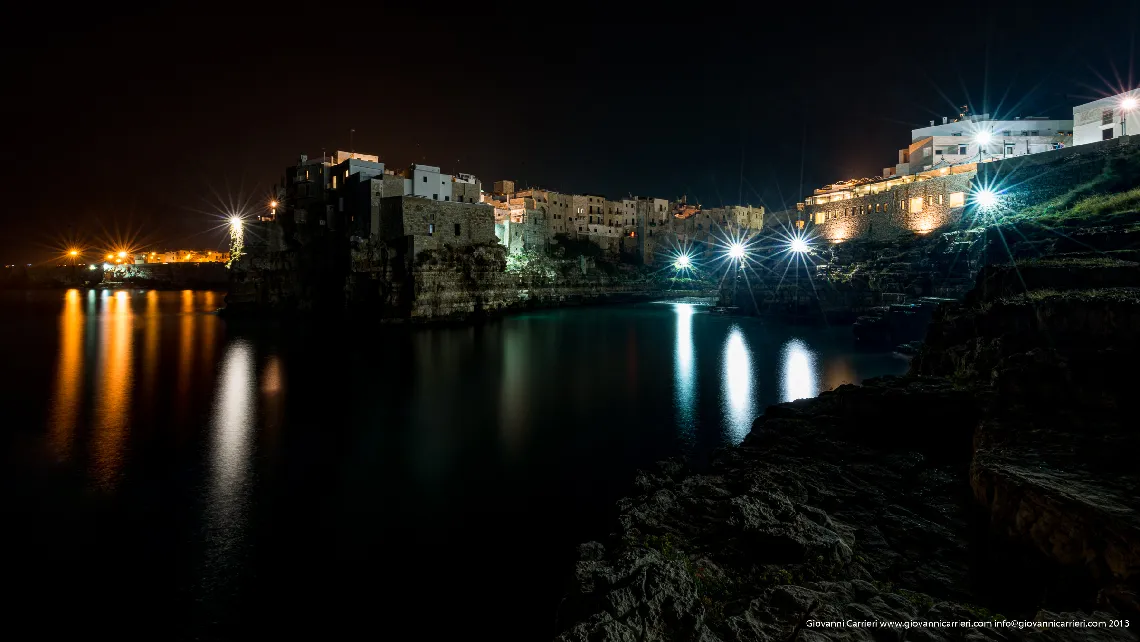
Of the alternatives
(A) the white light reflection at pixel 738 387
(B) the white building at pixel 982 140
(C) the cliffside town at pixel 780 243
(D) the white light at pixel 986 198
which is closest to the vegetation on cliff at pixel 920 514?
(A) the white light reflection at pixel 738 387

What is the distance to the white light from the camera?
31723mm

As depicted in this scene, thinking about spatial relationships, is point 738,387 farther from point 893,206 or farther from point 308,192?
point 308,192

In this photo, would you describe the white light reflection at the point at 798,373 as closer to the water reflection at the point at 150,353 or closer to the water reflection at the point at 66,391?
the water reflection at the point at 66,391

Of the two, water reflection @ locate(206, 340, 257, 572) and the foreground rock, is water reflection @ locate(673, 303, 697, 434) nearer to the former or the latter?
the foreground rock

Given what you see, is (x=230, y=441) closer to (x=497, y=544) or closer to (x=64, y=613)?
(x=64, y=613)

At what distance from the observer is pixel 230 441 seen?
11992mm

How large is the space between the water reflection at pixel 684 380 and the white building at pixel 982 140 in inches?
966

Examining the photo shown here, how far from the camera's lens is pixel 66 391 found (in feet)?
54.5

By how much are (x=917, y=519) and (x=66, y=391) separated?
23077 millimetres

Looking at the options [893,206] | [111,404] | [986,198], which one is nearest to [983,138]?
[893,206]

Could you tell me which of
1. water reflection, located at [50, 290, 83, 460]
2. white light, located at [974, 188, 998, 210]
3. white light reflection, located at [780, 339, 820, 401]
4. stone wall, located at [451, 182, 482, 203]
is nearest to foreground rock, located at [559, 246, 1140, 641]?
white light reflection, located at [780, 339, 820, 401]

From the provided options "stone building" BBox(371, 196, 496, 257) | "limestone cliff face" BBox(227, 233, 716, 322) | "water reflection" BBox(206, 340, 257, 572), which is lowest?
"water reflection" BBox(206, 340, 257, 572)

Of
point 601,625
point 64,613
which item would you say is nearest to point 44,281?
point 64,613

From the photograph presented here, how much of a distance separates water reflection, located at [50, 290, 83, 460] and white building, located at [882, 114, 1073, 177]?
1884 inches
